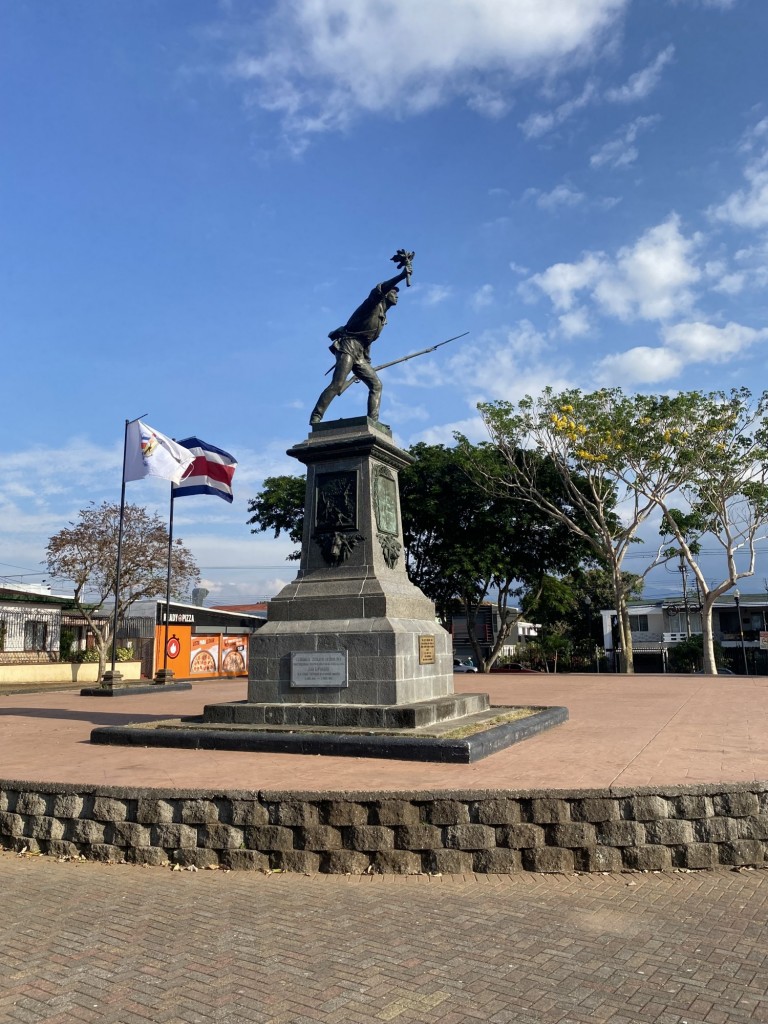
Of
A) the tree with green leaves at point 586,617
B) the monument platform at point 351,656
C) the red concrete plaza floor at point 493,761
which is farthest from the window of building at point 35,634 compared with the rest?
the monument platform at point 351,656

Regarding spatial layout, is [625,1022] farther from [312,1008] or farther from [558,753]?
[558,753]

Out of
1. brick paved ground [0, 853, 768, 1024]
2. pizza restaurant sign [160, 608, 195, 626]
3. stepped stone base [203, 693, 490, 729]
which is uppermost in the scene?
pizza restaurant sign [160, 608, 195, 626]

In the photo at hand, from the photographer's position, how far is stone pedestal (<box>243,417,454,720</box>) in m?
9.53

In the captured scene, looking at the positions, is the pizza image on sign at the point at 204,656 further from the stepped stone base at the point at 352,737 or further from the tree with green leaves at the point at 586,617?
the stepped stone base at the point at 352,737

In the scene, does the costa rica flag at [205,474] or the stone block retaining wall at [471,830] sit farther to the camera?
the costa rica flag at [205,474]

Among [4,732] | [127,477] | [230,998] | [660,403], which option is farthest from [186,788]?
[660,403]

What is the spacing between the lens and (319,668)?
9.70 meters

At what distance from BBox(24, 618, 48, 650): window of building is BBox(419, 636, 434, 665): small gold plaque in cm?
2730

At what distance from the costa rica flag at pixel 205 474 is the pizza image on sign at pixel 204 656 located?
10.7 meters

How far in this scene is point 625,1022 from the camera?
10.8 ft

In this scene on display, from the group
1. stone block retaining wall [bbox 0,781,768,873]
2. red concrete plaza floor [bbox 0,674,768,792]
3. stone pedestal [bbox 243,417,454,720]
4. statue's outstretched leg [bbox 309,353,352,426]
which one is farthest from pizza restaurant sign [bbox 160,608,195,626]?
stone block retaining wall [bbox 0,781,768,873]

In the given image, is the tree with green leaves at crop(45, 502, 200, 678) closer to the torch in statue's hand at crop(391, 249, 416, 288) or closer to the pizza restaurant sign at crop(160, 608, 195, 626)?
the pizza restaurant sign at crop(160, 608, 195, 626)

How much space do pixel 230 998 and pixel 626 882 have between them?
2.92m

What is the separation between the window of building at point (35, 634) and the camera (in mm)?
32906
